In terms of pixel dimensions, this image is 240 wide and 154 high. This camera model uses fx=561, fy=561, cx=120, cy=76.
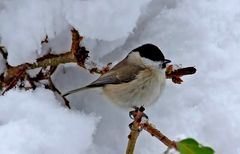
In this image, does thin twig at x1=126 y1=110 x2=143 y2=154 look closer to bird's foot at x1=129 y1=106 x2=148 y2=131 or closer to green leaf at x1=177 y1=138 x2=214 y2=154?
bird's foot at x1=129 y1=106 x2=148 y2=131

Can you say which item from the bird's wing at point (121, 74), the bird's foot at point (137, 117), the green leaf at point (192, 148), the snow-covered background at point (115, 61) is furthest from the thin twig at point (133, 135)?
the green leaf at point (192, 148)

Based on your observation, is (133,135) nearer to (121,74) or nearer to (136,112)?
(136,112)

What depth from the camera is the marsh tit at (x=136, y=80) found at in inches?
81.9

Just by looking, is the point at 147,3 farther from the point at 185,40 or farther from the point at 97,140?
the point at 97,140

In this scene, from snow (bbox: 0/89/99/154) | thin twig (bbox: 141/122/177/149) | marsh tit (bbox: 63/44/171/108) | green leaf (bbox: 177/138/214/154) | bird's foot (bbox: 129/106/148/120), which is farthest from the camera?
marsh tit (bbox: 63/44/171/108)

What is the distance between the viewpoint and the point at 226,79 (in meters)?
2.16

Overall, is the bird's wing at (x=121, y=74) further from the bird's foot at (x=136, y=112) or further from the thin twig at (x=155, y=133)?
the thin twig at (x=155, y=133)

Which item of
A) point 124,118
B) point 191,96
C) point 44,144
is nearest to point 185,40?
point 191,96

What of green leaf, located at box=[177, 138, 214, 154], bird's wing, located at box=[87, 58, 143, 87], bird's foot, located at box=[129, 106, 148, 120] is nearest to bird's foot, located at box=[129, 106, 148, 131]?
bird's foot, located at box=[129, 106, 148, 120]

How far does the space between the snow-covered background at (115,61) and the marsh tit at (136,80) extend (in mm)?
49

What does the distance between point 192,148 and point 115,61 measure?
1.09 metres

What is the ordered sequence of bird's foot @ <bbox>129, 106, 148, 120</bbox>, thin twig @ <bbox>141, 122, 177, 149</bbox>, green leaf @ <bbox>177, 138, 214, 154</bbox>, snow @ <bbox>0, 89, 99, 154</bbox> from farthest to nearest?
bird's foot @ <bbox>129, 106, 148, 120</bbox>
snow @ <bbox>0, 89, 99, 154</bbox>
thin twig @ <bbox>141, 122, 177, 149</bbox>
green leaf @ <bbox>177, 138, 214, 154</bbox>

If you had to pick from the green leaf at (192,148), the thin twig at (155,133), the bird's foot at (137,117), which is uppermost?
the bird's foot at (137,117)

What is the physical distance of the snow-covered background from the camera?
1.89m
